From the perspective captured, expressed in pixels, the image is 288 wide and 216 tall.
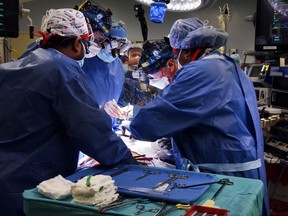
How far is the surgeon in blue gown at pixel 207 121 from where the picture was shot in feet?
6.47

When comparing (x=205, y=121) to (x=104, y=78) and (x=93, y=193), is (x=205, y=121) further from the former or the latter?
(x=104, y=78)

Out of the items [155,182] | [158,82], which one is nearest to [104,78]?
[158,82]

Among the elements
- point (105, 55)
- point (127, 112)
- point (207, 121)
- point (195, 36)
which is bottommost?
point (127, 112)

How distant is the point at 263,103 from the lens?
132 inches

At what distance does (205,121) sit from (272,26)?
1.76 m

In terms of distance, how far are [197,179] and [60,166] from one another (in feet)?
2.51

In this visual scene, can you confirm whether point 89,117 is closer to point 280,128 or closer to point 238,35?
point 280,128

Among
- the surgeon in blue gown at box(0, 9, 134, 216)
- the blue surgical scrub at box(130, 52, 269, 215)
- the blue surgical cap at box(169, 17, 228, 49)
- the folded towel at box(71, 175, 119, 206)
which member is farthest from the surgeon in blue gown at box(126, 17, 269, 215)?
the folded towel at box(71, 175, 119, 206)

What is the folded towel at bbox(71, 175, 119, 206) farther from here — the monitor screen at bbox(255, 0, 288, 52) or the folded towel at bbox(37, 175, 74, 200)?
the monitor screen at bbox(255, 0, 288, 52)

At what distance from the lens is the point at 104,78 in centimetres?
364

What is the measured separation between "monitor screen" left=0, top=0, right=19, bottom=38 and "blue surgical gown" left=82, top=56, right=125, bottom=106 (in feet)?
2.54

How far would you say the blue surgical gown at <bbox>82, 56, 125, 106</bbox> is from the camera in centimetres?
356

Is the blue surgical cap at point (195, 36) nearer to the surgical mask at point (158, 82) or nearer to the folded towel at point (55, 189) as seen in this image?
the surgical mask at point (158, 82)

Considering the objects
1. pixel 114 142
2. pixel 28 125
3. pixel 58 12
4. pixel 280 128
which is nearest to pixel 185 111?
pixel 114 142
